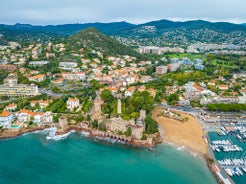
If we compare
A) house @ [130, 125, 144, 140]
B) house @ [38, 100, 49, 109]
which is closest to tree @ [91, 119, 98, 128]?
house @ [130, 125, 144, 140]

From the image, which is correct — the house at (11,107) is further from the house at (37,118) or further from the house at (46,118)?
the house at (46,118)

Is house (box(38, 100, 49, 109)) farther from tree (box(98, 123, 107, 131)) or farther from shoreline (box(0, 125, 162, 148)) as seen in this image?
tree (box(98, 123, 107, 131))

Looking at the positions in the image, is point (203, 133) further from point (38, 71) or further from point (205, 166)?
point (38, 71)

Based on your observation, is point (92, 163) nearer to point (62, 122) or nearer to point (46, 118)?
point (62, 122)

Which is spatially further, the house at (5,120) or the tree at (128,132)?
the house at (5,120)

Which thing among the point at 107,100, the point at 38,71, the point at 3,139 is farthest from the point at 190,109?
the point at 38,71

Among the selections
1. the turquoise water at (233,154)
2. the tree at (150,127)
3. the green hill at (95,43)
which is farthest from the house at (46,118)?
the green hill at (95,43)
